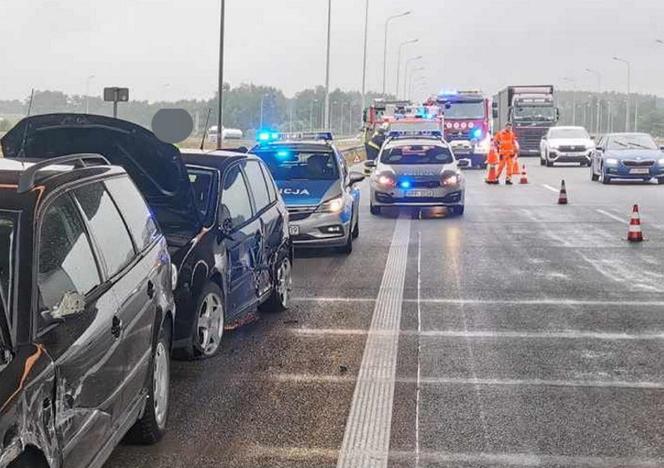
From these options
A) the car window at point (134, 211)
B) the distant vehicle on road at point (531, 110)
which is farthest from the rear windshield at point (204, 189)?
the distant vehicle on road at point (531, 110)

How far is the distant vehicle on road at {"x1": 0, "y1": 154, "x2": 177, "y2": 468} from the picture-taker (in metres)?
3.15

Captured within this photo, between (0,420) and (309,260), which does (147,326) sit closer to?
(0,420)

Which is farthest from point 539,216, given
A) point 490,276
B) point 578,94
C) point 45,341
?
point 578,94

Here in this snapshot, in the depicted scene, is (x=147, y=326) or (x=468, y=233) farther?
(x=468, y=233)

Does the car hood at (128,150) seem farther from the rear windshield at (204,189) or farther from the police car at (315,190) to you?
the police car at (315,190)

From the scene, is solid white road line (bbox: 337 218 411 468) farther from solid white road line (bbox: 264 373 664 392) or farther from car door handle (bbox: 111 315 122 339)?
car door handle (bbox: 111 315 122 339)

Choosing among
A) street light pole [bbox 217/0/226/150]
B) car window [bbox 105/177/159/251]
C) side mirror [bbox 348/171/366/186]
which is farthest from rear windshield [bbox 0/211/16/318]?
street light pole [bbox 217/0/226/150]

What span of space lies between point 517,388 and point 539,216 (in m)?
12.6

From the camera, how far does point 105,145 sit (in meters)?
6.75

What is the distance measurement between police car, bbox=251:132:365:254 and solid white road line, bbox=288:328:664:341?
4.56 metres

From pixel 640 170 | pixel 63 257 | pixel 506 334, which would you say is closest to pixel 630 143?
pixel 640 170

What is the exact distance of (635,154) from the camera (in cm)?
2803

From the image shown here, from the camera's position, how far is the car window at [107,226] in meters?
4.32

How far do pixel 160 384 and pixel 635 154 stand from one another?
25186 millimetres
